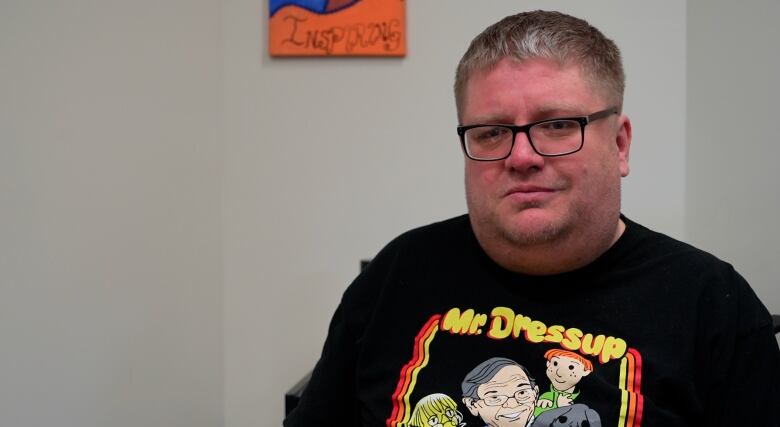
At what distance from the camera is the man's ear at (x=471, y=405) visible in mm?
703

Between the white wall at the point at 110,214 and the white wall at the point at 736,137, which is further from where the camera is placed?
the white wall at the point at 736,137

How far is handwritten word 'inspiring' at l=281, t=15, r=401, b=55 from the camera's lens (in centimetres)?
134

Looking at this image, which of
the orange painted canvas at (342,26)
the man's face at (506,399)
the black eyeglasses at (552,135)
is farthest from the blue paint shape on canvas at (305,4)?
the man's face at (506,399)

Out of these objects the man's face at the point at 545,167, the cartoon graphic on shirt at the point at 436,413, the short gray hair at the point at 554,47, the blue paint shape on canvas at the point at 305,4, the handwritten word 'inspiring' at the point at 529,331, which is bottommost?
the cartoon graphic on shirt at the point at 436,413

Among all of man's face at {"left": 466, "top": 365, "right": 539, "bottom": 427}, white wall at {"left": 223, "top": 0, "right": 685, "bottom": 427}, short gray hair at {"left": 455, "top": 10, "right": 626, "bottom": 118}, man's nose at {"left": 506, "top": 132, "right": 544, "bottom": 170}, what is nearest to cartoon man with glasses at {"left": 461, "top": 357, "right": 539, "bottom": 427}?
man's face at {"left": 466, "top": 365, "right": 539, "bottom": 427}

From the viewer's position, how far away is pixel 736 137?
1339 mm

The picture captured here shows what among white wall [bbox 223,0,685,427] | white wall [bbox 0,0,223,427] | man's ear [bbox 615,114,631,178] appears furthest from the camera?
white wall [bbox 223,0,685,427]

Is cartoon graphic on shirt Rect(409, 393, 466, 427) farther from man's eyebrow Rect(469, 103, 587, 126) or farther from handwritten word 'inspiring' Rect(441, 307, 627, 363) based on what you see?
man's eyebrow Rect(469, 103, 587, 126)

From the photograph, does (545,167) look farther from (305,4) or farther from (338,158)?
(305,4)

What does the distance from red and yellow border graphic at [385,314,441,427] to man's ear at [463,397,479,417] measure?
8cm

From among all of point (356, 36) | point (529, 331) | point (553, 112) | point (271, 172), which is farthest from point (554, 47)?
point (271, 172)

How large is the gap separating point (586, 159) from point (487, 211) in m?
0.14

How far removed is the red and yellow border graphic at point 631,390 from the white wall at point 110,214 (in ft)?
3.01

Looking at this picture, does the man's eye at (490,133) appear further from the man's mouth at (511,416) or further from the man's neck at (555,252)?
the man's mouth at (511,416)
